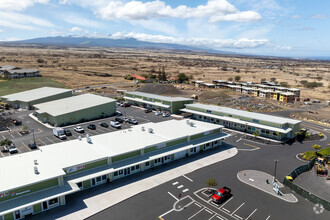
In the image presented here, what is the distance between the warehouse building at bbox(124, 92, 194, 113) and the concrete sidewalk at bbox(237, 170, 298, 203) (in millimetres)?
43473

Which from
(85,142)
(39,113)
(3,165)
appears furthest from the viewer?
(39,113)

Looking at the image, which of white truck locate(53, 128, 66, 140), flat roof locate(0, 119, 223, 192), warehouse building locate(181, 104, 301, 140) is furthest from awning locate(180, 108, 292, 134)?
white truck locate(53, 128, 66, 140)

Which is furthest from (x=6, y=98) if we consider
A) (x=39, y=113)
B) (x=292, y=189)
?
(x=292, y=189)

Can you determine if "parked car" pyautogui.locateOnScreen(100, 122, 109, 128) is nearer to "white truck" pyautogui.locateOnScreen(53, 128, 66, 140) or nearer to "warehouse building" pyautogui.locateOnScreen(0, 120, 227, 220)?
"white truck" pyautogui.locateOnScreen(53, 128, 66, 140)

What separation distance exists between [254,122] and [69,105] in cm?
5704

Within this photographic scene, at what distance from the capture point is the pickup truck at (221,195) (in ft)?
109

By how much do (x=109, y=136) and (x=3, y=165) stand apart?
722 inches

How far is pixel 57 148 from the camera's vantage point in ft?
138

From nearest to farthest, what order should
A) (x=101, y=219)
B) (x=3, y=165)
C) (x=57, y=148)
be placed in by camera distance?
(x=101, y=219) < (x=3, y=165) < (x=57, y=148)

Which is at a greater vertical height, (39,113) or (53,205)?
(39,113)

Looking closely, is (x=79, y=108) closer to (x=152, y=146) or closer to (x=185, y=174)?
(x=152, y=146)

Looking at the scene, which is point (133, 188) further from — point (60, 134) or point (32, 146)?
point (60, 134)

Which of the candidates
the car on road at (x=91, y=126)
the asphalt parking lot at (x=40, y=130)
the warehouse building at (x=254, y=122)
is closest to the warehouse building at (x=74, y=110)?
the asphalt parking lot at (x=40, y=130)

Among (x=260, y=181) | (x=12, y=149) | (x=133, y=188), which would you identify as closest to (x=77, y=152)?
(x=133, y=188)
